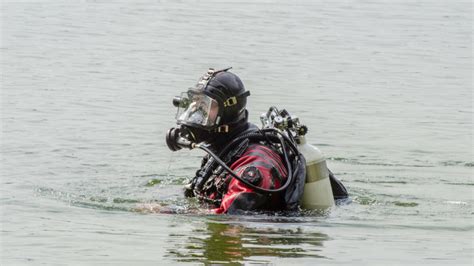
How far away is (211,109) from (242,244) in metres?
1.16

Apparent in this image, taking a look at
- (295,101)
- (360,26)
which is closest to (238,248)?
(295,101)

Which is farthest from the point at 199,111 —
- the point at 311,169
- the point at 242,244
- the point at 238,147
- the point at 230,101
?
the point at 242,244

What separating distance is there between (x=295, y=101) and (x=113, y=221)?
6.10 metres

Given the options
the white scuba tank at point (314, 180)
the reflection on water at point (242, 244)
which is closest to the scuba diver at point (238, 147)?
the white scuba tank at point (314, 180)

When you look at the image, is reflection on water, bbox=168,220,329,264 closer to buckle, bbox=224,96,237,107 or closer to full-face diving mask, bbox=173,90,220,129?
full-face diving mask, bbox=173,90,220,129

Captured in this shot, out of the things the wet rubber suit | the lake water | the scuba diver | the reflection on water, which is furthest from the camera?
the scuba diver

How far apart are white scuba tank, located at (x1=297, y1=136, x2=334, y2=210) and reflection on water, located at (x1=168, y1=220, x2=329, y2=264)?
35 cm

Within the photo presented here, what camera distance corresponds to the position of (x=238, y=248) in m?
7.27

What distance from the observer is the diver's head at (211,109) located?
815 centimetres

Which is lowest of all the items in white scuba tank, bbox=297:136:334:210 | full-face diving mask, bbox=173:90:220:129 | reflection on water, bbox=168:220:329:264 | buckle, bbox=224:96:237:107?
reflection on water, bbox=168:220:329:264

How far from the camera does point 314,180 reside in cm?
820

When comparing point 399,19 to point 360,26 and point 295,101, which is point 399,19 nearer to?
point 360,26

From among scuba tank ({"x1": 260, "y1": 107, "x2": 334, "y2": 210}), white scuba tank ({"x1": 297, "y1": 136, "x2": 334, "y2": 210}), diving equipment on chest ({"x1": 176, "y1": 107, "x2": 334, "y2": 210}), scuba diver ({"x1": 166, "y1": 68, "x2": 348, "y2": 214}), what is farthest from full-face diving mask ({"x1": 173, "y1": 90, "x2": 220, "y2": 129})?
white scuba tank ({"x1": 297, "y1": 136, "x2": 334, "y2": 210})

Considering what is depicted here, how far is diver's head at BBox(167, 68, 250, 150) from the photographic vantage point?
321 inches
